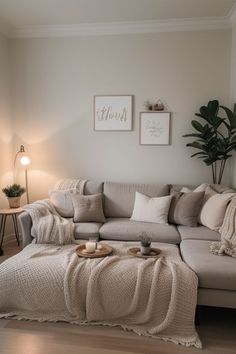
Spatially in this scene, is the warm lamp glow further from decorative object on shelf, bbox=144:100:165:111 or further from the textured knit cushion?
the textured knit cushion

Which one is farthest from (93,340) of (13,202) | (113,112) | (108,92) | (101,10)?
(101,10)

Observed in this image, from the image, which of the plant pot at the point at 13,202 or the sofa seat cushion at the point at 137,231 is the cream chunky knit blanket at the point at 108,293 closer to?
the sofa seat cushion at the point at 137,231

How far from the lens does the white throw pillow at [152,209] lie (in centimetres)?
322

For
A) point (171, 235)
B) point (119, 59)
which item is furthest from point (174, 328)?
point (119, 59)

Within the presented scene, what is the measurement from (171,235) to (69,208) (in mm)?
1237

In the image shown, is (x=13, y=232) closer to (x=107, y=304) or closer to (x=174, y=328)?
(x=107, y=304)

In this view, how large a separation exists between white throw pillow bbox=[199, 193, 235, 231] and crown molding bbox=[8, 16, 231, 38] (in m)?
2.15

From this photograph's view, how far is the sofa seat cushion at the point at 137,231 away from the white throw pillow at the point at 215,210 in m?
0.35

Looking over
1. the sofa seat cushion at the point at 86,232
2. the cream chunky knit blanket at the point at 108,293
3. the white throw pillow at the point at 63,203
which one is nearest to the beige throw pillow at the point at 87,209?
the white throw pillow at the point at 63,203

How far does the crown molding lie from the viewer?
354cm

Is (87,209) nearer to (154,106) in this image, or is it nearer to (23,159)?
(23,159)

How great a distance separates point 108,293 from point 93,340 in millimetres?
321

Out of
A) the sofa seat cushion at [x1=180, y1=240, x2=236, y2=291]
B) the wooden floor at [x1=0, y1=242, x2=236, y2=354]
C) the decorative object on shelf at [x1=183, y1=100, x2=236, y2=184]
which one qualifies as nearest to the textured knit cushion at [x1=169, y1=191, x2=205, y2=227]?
the decorative object on shelf at [x1=183, y1=100, x2=236, y2=184]

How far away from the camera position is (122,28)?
367 cm
